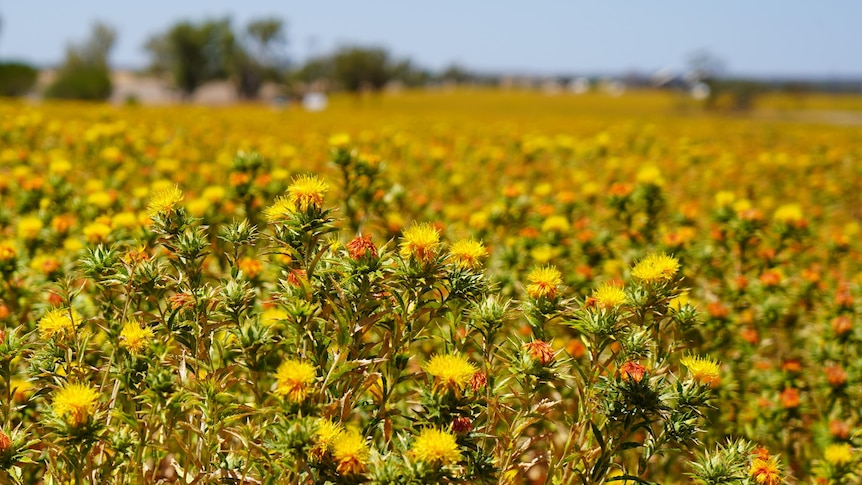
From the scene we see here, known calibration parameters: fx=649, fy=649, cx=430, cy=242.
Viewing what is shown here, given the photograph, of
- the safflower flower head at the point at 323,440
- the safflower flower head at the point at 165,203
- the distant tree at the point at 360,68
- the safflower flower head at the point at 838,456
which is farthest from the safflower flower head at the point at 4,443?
the distant tree at the point at 360,68

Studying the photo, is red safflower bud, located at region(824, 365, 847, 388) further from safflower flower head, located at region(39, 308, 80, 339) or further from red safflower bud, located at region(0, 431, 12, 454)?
red safflower bud, located at region(0, 431, 12, 454)

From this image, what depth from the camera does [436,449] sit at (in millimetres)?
1268

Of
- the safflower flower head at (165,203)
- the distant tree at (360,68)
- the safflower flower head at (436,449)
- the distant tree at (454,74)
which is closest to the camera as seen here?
the safflower flower head at (436,449)

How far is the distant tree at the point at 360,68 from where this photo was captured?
199 feet

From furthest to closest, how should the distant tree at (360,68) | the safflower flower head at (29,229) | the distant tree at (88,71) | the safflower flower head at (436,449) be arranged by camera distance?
the distant tree at (360,68), the distant tree at (88,71), the safflower flower head at (29,229), the safflower flower head at (436,449)

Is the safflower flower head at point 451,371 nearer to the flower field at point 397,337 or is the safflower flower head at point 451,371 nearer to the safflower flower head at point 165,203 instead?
the flower field at point 397,337

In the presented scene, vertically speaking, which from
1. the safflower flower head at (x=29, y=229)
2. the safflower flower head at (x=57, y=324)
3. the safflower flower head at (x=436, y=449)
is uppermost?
the safflower flower head at (x=57, y=324)

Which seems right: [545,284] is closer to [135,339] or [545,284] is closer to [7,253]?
[135,339]

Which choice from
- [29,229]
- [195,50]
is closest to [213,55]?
[195,50]

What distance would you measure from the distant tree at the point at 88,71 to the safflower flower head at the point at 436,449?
53.9 m

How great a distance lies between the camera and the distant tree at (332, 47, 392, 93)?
60656 mm

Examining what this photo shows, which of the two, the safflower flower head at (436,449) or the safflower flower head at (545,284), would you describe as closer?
the safflower flower head at (436,449)

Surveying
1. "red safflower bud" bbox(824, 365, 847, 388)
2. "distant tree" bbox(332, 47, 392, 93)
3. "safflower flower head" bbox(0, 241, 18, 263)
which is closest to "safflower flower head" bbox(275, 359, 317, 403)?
"safflower flower head" bbox(0, 241, 18, 263)

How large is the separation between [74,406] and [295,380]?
46 cm
